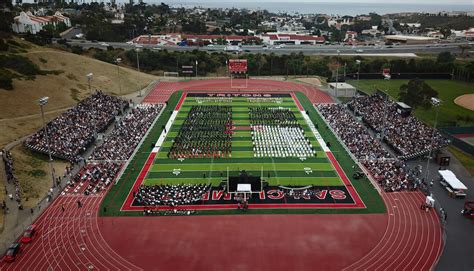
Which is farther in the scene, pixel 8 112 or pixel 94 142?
pixel 8 112

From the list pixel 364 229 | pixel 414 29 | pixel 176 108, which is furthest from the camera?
pixel 414 29

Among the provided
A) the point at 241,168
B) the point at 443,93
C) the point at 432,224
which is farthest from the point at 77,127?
the point at 443,93

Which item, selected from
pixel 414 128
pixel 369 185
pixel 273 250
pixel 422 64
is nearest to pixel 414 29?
pixel 422 64

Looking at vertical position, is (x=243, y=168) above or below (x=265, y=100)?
below

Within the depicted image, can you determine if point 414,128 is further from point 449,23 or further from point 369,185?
point 449,23

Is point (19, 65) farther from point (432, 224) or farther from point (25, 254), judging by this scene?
point (432, 224)

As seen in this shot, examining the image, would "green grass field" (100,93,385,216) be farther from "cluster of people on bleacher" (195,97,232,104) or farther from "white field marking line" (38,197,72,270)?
"cluster of people on bleacher" (195,97,232,104)

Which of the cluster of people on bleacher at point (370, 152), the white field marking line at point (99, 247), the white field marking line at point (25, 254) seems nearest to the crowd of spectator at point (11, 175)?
the white field marking line at point (25, 254)
